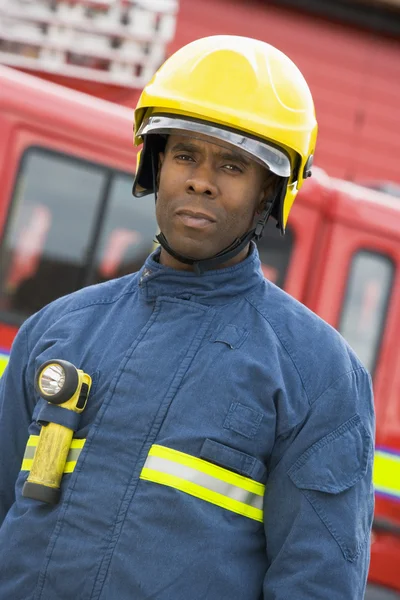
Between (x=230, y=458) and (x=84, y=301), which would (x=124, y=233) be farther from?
(x=230, y=458)

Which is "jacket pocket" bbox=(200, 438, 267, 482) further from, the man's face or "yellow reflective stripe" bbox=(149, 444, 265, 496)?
the man's face

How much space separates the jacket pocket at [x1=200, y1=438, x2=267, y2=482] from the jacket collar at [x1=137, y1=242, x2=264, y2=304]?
313mm

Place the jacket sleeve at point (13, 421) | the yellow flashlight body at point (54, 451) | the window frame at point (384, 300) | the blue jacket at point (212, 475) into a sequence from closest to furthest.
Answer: the blue jacket at point (212, 475), the yellow flashlight body at point (54, 451), the jacket sleeve at point (13, 421), the window frame at point (384, 300)

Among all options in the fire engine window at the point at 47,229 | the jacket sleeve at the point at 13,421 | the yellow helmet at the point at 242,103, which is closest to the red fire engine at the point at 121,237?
the fire engine window at the point at 47,229

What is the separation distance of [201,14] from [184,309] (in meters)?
9.26

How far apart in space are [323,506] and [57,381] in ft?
1.84

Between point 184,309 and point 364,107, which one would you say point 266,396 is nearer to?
point 184,309

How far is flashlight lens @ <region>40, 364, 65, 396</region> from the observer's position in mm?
1944

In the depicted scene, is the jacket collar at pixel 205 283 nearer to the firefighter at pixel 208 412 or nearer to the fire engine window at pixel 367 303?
the firefighter at pixel 208 412

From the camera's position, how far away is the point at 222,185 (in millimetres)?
2035

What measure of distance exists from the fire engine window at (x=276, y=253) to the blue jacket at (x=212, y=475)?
168 inches

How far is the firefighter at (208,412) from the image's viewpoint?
183 centimetres

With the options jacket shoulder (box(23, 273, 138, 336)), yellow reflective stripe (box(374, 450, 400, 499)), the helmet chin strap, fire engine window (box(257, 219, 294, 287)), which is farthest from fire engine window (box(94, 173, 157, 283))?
the helmet chin strap

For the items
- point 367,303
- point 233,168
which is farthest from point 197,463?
point 367,303
